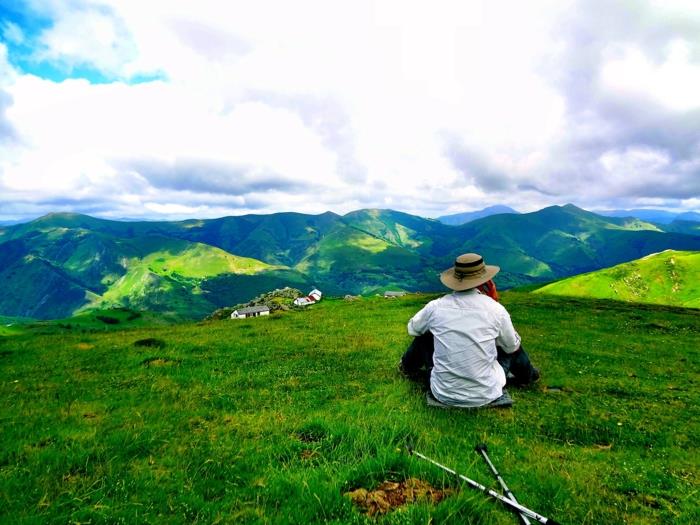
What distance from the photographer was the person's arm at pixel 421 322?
35.0 feet

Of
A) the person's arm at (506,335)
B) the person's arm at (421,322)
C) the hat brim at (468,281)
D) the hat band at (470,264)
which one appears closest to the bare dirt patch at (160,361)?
the person's arm at (421,322)

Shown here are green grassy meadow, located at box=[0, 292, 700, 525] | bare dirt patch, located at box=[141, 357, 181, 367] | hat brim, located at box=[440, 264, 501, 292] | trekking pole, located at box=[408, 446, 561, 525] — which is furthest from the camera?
bare dirt patch, located at box=[141, 357, 181, 367]

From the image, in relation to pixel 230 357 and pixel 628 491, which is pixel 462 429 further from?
pixel 230 357

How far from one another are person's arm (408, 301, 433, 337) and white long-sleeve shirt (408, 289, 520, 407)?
3 centimetres

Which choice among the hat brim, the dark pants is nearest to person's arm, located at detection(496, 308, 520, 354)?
the dark pants

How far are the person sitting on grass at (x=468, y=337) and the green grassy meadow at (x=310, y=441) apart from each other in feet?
1.93

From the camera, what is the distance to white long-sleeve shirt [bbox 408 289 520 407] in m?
9.79

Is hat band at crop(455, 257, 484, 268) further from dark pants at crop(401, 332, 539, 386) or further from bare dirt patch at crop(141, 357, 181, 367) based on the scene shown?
bare dirt patch at crop(141, 357, 181, 367)

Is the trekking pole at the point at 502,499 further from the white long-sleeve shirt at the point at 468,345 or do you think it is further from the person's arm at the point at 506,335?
the person's arm at the point at 506,335

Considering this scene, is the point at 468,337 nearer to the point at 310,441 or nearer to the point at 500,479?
the point at 500,479

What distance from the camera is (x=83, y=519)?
550 centimetres

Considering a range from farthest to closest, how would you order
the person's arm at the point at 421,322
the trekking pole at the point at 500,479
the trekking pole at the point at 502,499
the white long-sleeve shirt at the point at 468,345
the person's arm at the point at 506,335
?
1. the person's arm at the point at 421,322
2. the person's arm at the point at 506,335
3. the white long-sleeve shirt at the point at 468,345
4. the trekking pole at the point at 500,479
5. the trekking pole at the point at 502,499

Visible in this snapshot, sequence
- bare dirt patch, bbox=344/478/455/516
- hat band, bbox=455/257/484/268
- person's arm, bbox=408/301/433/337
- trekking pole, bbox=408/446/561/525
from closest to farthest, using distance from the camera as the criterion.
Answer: trekking pole, bbox=408/446/561/525 < bare dirt patch, bbox=344/478/455/516 < hat band, bbox=455/257/484/268 < person's arm, bbox=408/301/433/337

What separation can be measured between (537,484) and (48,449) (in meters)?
9.24
